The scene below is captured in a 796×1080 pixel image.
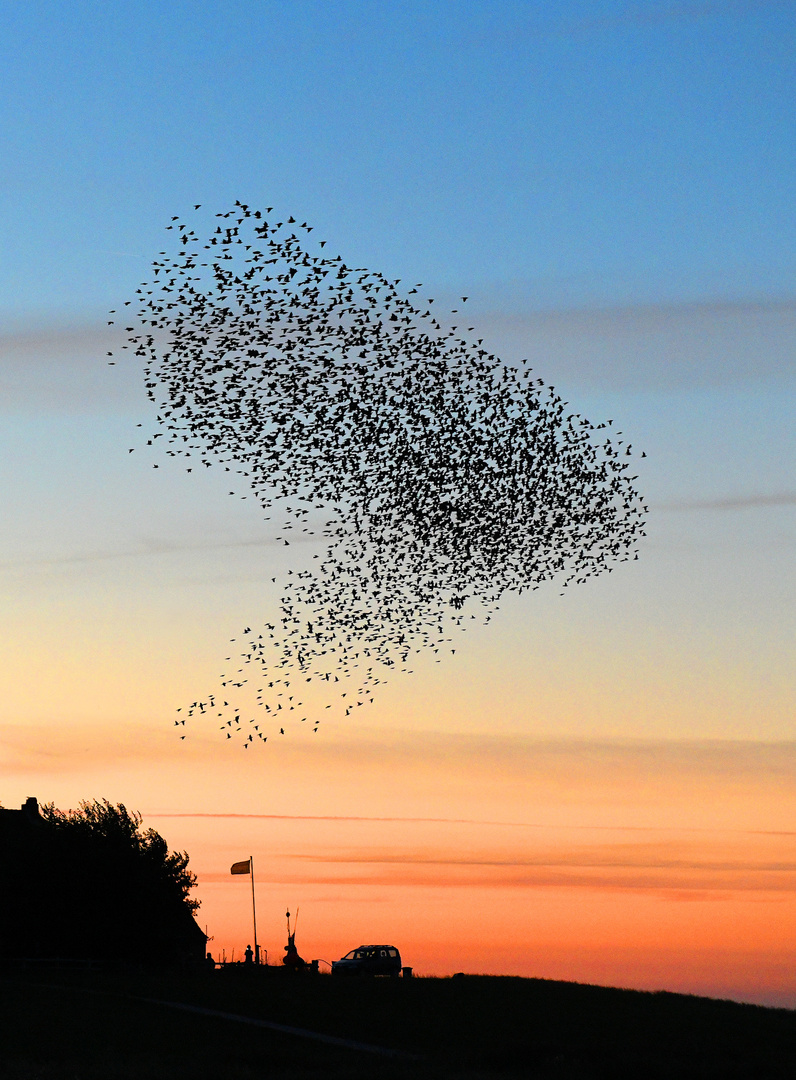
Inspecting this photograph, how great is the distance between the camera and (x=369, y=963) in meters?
66.8

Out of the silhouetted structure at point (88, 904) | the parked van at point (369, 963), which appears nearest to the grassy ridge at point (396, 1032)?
the parked van at point (369, 963)

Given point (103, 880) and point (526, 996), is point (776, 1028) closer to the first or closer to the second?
point (526, 996)

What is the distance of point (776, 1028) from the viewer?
47812mm

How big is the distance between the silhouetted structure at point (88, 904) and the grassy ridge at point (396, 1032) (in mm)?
18272

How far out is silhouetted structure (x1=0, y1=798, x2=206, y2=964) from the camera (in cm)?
8044

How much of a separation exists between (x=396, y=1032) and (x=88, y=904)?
1625 inches

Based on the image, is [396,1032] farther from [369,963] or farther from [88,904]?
[88,904]

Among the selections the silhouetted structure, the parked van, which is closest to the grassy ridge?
the parked van

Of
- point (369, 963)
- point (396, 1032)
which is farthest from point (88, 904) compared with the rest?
point (396, 1032)

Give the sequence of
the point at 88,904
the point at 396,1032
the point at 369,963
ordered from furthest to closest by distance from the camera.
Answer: the point at 88,904, the point at 369,963, the point at 396,1032

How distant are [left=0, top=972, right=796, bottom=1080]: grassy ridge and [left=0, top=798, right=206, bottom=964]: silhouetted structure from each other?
59.9 feet

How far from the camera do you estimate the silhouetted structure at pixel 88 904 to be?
80438mm

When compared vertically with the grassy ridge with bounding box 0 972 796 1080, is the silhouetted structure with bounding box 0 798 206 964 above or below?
above

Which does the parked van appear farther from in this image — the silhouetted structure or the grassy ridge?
the silhouetted structure
